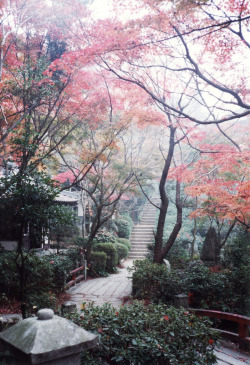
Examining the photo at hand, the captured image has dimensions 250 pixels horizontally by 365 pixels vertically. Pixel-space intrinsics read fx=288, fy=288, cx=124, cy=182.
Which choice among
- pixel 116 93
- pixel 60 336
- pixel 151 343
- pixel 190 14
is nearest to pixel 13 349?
pixel 60 336

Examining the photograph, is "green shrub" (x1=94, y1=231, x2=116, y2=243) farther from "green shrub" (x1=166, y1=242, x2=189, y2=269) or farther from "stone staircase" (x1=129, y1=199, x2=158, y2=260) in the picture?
"green shrub" (x1=166, y1=242, x2=189, y2=269)

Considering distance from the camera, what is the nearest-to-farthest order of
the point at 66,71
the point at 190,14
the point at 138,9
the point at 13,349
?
the point at 13,349, the point at 190,14, the point at 138,9, the point at 66,71

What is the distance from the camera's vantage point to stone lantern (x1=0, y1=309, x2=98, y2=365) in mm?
1762

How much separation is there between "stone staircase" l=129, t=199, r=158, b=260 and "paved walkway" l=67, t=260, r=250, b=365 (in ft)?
19.7

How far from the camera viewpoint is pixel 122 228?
19328 mm

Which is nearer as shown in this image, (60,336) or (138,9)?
(60,336)

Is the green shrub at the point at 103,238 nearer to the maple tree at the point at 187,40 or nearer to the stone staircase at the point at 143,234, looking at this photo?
the stone staircase at the point at 143,234

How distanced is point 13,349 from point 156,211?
74.4ft

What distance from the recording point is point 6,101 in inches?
332

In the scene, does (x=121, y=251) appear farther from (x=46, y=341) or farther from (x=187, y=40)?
(x=46, y=341)

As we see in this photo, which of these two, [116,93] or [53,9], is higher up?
[53,9]

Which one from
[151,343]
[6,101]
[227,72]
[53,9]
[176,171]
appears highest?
[53,9]

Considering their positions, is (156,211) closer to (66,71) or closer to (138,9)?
(66,71)

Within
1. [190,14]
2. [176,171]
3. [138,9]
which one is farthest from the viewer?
[176,171]
